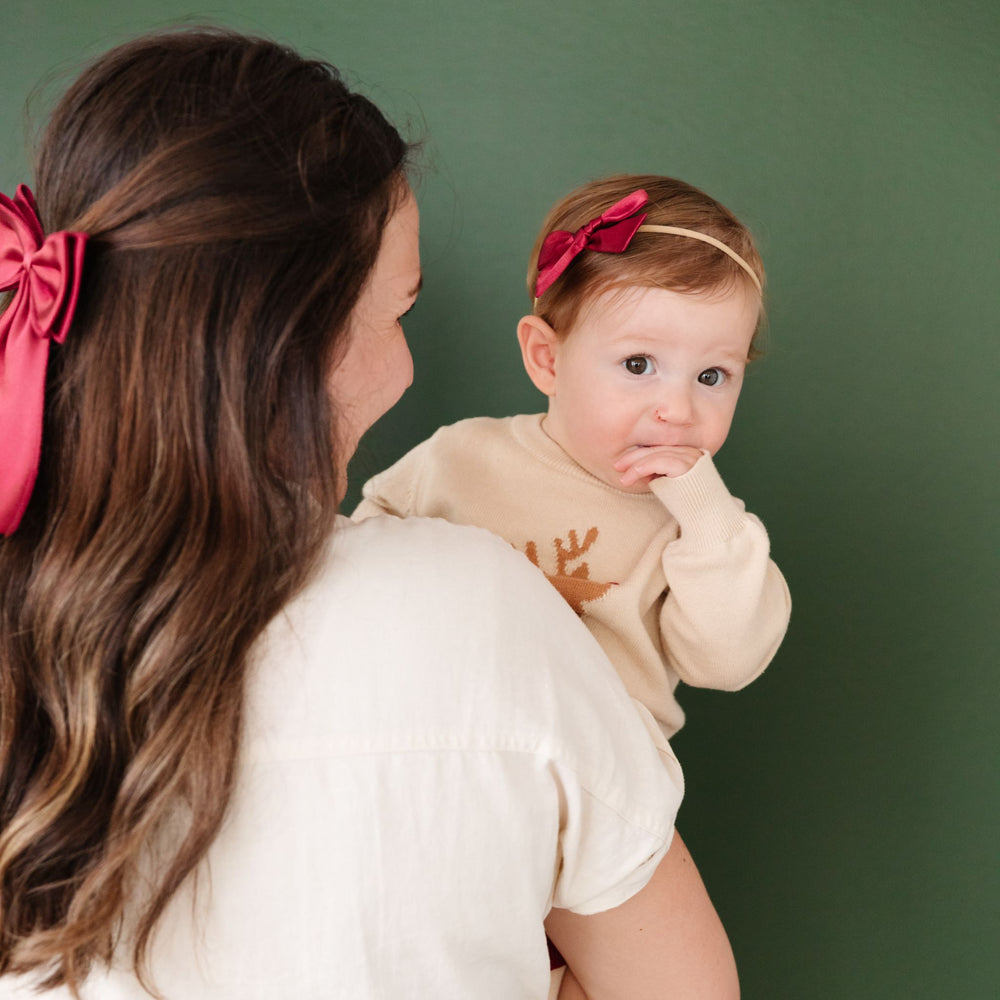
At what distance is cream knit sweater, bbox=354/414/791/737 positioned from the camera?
1270mm

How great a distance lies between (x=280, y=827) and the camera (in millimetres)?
813

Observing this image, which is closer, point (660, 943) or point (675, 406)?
point (660, 943)

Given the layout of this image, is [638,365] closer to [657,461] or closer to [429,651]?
[657,461]

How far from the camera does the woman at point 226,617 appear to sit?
78 centimetres

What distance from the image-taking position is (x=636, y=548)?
53.7 inches

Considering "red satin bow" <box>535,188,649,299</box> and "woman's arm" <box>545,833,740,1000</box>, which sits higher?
"red satin bow" <box>535,188,649,299</box>

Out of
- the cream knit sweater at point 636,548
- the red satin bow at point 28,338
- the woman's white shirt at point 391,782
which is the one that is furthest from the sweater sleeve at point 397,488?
the red satin bow at point 28,338

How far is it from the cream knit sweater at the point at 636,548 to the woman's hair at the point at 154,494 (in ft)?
1.94

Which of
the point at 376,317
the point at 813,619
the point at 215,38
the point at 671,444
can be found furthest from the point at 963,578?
the point at 215,38

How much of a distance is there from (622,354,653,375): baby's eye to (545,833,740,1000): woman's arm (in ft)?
1.93

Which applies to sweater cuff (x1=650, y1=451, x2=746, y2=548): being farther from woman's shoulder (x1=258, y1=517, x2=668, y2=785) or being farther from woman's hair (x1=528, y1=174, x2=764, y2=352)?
woman's shoulder (x1=258, y1=517, x2=668, y2=785)

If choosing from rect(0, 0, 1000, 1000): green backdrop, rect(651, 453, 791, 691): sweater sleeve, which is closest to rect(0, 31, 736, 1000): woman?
rect(651, 453, 791, 691): sweater sleeve

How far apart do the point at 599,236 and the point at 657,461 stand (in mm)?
311

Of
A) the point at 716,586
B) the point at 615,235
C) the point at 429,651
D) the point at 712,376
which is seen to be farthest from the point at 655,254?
the point at 429,651
